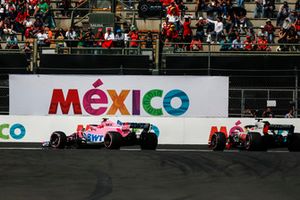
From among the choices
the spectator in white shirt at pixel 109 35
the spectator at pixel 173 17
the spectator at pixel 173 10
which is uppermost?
the spectator at pixel 173 10

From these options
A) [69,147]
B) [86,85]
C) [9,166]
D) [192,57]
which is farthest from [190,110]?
[9,166]

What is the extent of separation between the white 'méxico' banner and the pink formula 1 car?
405 cm

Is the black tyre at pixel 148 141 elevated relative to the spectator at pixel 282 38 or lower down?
lower down

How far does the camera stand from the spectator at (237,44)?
89.1 ft

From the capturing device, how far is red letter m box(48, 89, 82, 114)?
25438 millimetres

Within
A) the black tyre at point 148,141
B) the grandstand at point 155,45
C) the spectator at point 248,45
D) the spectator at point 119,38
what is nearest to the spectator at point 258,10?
the grandstand at point 155,45

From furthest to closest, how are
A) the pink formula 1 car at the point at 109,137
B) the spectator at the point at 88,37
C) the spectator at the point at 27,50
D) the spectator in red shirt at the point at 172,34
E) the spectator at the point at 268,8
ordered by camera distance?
the spectator at the point at 268,8 < the spectator in red shirt at the point at 172,34 < the spectator at the point at 88,37 < the spectator at the point at 27,50 < the pink formula 1 car at the point at 109,137

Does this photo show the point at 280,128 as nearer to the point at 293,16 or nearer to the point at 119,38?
the point at 119,38

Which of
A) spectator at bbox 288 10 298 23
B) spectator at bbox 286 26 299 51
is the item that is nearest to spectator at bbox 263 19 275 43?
spectator at bbox 286 26 299 51

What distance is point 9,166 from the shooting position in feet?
48.8

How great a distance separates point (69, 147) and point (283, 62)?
8344mm

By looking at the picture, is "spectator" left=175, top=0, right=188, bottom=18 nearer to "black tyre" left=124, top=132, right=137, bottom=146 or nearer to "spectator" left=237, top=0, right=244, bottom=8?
"spectator" left=237, top=0, right=244, bottom=8

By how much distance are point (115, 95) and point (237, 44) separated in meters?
4.82

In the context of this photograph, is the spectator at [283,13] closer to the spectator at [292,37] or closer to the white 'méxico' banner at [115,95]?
the spectator at [292,37]
